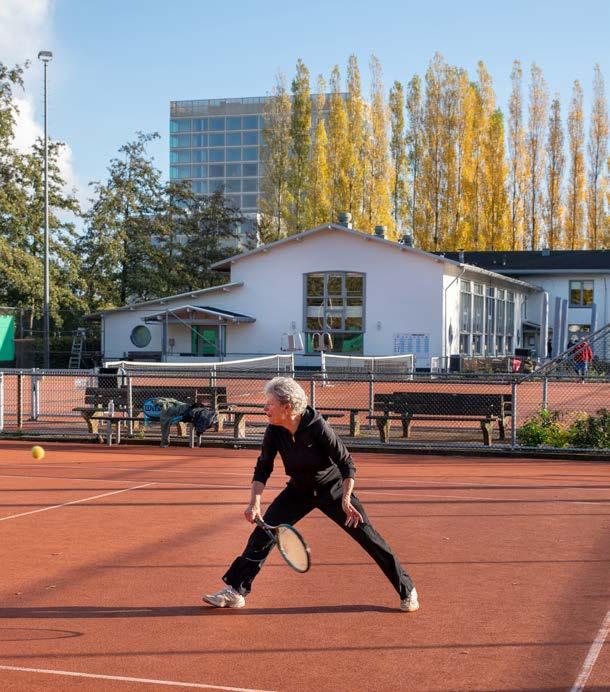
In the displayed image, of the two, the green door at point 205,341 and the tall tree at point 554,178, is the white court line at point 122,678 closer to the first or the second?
the green door at point 205,341

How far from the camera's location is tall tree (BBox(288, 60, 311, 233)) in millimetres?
67062

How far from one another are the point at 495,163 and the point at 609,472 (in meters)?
54.2

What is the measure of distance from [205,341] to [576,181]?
35310 millimetres

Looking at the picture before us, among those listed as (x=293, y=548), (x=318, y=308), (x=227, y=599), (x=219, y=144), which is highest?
(x=219, y=144)

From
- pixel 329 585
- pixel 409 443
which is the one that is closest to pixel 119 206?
pixel 409 443

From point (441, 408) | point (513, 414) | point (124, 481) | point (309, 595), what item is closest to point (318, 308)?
point (441, 408)

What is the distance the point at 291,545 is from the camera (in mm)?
6328

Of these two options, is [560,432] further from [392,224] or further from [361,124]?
[361,124]

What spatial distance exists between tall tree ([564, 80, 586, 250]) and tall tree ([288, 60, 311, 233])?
732 inches

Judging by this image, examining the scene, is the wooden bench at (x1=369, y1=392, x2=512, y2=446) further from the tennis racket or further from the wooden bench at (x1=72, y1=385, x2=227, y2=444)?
the tennis racket

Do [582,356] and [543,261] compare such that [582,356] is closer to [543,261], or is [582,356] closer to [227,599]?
[227,599]

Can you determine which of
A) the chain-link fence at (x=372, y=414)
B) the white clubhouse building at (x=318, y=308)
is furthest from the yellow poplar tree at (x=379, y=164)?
the chain-link fence at (x=372, y=414)

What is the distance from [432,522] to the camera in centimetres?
1049

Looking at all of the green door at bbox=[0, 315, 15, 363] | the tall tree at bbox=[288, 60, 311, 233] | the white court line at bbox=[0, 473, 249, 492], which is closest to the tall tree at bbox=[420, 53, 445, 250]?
the tall tree at bbox=[288, 60, 311, 233]
